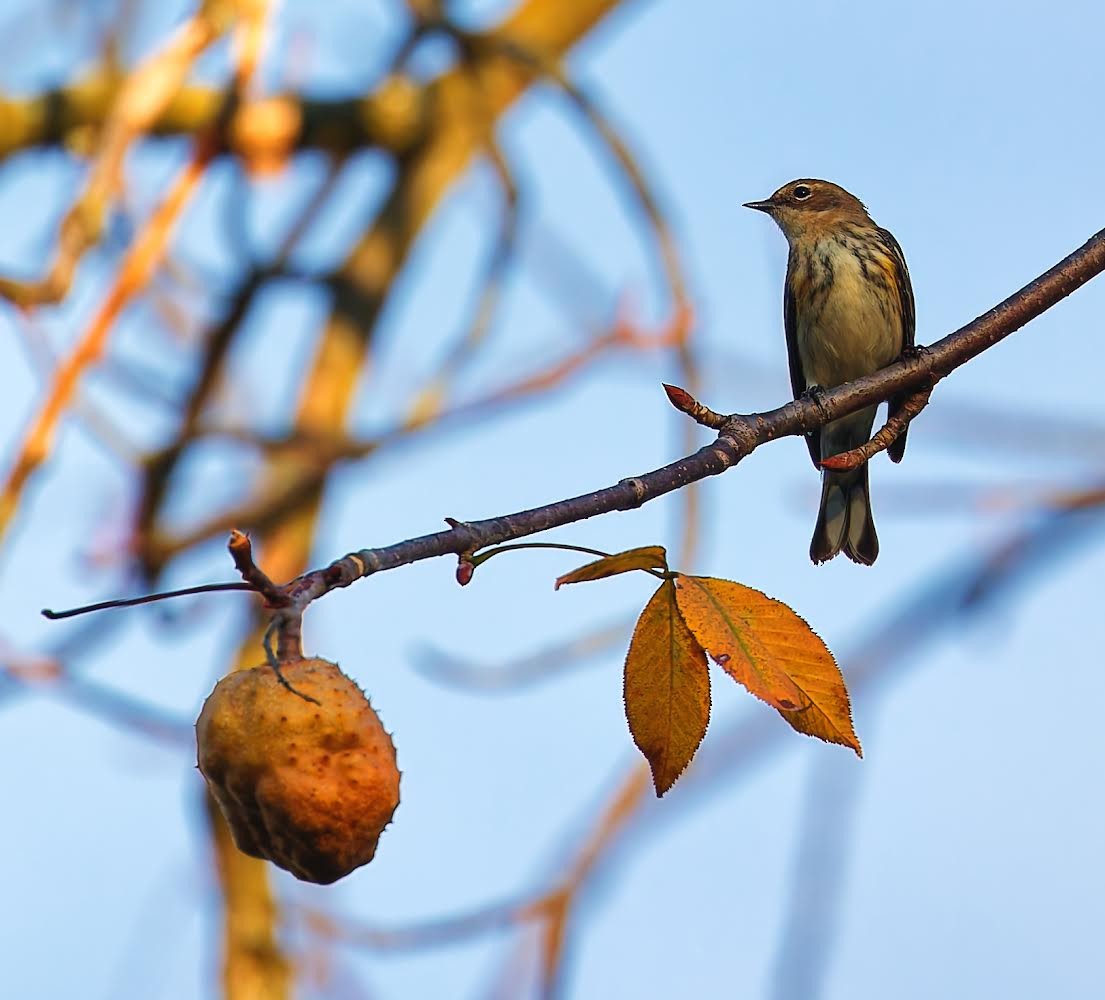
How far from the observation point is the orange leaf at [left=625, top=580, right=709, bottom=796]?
214 cm

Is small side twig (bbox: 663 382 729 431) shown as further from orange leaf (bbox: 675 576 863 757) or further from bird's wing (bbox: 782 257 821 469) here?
bird's wing (bbox: 782 257 821 469)

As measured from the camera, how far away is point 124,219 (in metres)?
5.45

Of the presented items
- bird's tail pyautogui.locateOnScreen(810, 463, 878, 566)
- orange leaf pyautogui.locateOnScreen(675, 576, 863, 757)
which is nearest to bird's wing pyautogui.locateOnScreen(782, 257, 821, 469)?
bird's tail pyautogui.locateOnScreen(810, 463, 878, 566)

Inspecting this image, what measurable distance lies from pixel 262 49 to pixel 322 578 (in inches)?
145

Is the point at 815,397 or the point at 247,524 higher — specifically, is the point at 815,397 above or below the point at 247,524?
below

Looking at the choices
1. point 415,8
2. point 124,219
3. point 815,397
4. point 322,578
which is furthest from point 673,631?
point 415,8

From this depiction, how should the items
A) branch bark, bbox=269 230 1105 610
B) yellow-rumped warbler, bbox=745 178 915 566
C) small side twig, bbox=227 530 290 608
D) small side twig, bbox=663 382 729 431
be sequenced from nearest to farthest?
small side twig, bbox=227 530 290 608 → branch bark, bbox=269 230 1105 610 → small side twig, bbox=663 382 729 431 → yellow-rumped warbler, bbox=745 178 915 566

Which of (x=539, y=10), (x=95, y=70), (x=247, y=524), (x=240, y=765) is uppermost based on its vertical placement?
(x=539, y=10)

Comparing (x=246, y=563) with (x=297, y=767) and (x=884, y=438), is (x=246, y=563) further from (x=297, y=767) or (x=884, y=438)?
(x=884, y=438)

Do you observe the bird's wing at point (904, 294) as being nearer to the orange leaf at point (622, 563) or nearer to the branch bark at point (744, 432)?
the branch bark at point (744, 432)

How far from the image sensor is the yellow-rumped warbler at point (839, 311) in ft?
18.6

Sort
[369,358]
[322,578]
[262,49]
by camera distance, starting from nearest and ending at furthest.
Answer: [322,578], [262,49], [369,358]

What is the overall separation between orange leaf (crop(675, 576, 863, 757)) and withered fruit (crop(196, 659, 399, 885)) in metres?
0.47

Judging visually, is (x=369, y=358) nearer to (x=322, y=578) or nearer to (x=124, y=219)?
(x=124, y=219)
